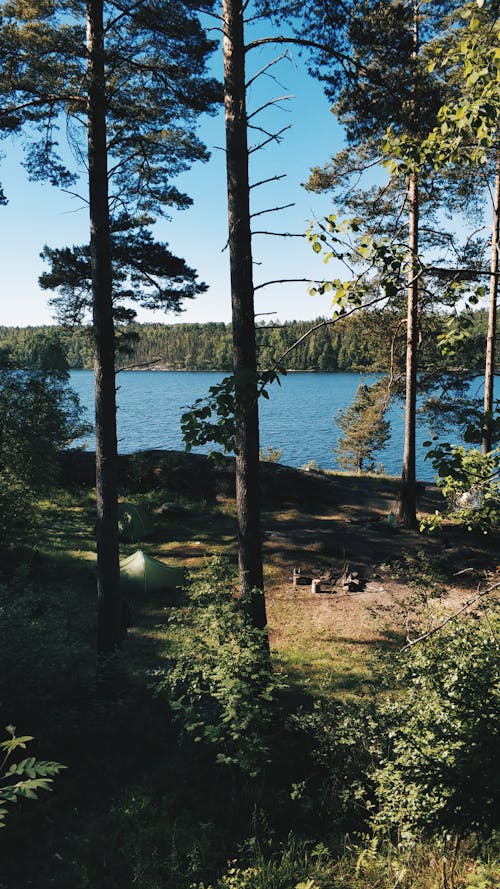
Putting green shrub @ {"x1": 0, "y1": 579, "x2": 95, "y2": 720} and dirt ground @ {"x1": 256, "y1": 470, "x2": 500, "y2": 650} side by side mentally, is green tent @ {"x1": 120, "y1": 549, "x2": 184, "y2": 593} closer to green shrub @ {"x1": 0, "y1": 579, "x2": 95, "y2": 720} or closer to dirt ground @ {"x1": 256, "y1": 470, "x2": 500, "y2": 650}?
dirt ground @ {"x1": 256, "y1": 470, "x2": 500, "y2": 650}

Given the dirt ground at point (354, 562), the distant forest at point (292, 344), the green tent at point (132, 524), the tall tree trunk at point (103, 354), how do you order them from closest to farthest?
the tall tree trunk at point (103, 354), the distant forest at point (292, 344), the dirt ground at point (354, 562), the green tent at point (132, 524)

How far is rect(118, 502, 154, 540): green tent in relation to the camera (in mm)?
18469

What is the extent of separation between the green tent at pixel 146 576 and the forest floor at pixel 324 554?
61 cm

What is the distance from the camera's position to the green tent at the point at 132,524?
18469mm

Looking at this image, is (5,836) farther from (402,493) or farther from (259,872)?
(402,493)

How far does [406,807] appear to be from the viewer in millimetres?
5141

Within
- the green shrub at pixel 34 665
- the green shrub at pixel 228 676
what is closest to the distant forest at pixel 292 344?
the green shrub at pixel 228 676

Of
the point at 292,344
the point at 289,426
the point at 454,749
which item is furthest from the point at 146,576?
the point at 289,426

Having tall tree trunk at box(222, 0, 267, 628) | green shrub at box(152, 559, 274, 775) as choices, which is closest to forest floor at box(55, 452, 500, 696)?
green shrub at box(152, 559, 274, 775)

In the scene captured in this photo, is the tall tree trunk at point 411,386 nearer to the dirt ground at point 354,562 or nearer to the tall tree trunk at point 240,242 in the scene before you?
the dirt ground at point 354,562

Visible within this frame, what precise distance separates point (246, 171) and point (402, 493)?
12.9 metres

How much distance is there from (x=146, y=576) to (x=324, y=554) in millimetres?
5336

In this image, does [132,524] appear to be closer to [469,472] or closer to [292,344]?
[292,344]

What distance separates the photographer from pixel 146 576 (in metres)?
14.3
